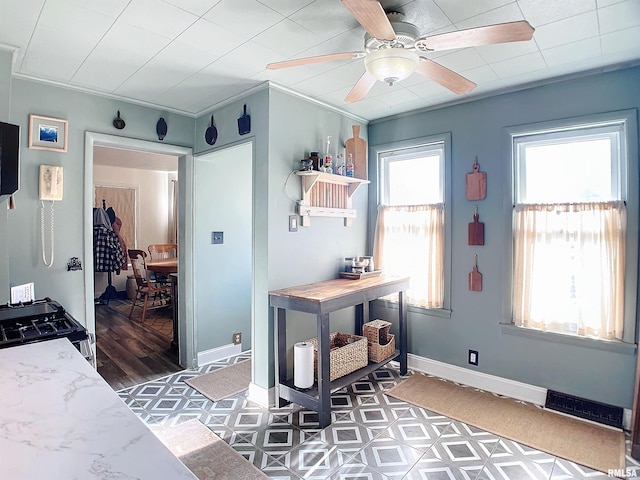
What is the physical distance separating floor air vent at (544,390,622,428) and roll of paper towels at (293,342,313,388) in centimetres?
177

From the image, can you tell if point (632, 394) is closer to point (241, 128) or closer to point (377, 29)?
point (377, 29)

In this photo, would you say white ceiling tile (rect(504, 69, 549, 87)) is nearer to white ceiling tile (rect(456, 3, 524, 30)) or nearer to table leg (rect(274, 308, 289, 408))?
white ceiling tile (rect(456, 3, 524, 30))

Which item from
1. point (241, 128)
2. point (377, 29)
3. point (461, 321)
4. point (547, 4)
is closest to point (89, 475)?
point (377, 29)

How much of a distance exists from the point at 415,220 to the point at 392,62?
1.87 metres

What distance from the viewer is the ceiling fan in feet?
4.86

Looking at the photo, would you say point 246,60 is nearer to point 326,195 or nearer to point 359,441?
point 326,195

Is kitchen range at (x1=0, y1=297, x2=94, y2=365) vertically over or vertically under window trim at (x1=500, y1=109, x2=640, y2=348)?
under

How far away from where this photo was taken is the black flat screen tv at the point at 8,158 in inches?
65.1

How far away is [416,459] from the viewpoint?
218cm

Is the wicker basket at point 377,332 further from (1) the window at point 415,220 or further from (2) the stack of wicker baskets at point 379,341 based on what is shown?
(1) the window at point 415,220

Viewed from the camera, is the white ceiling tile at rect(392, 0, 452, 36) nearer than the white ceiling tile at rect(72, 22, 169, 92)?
Yes

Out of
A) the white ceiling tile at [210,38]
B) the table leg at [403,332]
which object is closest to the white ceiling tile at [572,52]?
the white ceiling tile at [210,38]

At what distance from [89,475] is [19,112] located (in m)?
2.81

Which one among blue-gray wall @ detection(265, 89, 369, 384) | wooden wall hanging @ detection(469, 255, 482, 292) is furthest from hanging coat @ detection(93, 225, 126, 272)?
wooden wall hanging @ detection(469, 255, 482, 292)
